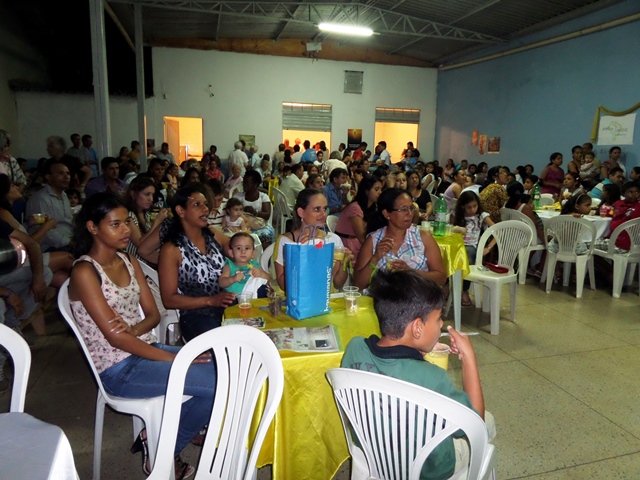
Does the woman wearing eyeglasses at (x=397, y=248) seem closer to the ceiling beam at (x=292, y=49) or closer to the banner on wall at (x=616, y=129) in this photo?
the banner on wall at (x=616, y=129)

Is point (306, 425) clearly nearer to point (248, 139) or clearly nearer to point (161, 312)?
point (161, 312)

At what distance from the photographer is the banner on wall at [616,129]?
8.20 m

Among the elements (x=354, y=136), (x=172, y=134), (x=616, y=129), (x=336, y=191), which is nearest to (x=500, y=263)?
(x=336, y=191)

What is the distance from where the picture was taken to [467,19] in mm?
10148

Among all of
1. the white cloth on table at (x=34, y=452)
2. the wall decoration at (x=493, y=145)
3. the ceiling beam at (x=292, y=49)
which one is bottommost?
the white cloth on table at (x=34, y=452)

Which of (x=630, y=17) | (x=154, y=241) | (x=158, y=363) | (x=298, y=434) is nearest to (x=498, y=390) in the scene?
(x=298, y=434)

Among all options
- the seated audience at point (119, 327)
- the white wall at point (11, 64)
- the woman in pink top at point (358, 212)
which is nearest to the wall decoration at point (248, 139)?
the white wall at point (11, 64)

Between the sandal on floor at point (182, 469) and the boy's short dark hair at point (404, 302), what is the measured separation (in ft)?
4.00

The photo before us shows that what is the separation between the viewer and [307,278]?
191cm

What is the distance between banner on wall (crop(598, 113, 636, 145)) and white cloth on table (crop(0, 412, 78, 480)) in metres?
9.55

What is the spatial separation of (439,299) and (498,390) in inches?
68.6

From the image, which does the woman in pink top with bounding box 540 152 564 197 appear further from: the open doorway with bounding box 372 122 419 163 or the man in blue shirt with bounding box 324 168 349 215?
the open doorway with bounding box 372 122 419 163

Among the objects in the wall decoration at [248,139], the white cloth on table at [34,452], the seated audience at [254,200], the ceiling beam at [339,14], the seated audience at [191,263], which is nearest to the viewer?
the white cloth on table at [34,452]

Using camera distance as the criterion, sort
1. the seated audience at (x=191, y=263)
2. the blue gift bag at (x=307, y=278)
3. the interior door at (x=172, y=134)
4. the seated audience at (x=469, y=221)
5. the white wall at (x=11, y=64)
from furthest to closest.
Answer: the interior door at (x=172, y=134), the white wall at (x=11, y=64), the seated audience at (x=469, y=221), the seated audience at (x=191, y=263), the blue gift bag at (x=307, y=278)
